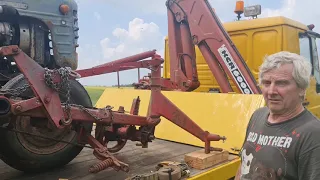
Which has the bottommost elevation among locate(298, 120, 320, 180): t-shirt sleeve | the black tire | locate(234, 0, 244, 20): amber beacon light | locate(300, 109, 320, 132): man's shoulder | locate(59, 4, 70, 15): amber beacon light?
the black tire

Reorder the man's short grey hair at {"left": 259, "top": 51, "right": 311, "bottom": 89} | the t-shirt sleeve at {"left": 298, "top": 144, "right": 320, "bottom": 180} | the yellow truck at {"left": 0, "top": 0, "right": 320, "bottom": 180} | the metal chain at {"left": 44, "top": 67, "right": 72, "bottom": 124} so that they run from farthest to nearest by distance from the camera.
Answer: the yellow truck at {"left": 0, "top": 0, "right": 320, "bottom": 180} → the metal chain at {"left": 44, "top": 67, "right": 72, "bottom": 124} → the man's short grey hair at {"left": 259, "top": 51, "right": 311, "bottom": 89} → the t-shirt sleeve at {"left": 298, "top": 144, "right": 320, "bottom": 180}

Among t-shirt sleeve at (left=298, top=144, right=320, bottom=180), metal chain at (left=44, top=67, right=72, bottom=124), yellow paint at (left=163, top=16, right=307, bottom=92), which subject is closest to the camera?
t-shirt sleeve at (left=298, top=144, right=320, bottom=180)

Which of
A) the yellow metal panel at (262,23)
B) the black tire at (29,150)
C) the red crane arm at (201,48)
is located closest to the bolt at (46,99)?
the black tire at (29,150)

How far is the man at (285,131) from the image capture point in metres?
1.47

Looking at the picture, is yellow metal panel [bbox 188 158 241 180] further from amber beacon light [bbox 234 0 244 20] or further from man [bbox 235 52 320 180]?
amber beacon light [bbox 234 0 244 20]

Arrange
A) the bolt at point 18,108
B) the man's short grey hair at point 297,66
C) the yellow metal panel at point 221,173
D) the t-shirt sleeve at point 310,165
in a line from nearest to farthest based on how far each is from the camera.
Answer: the t-shirt sleeve at point 310,165
the man's short grey hair at point 297,66
the bolt at point 18,108
the yellow metal panel at point 221,173

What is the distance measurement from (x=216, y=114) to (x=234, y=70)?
962 millimetres

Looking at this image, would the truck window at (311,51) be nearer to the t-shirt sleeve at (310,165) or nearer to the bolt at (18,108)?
the t-shirt sleeve at (310,165)

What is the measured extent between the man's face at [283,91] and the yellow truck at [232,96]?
3.66 feet

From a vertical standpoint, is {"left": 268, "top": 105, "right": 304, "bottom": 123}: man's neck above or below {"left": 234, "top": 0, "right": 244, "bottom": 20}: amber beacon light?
below

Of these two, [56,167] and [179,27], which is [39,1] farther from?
[179,27]

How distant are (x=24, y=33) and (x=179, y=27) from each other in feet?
8.87

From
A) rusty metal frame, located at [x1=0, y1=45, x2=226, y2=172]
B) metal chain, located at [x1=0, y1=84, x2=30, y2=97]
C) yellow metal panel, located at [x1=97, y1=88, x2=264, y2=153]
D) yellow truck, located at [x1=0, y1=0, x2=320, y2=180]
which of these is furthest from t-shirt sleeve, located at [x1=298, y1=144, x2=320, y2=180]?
yellow metal panel, located at [x1=97, y1=88, x2=264, y2=153]

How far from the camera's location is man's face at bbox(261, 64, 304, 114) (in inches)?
62.8
